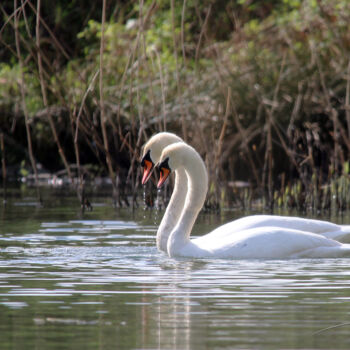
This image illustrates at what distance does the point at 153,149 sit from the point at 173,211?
0.73 m

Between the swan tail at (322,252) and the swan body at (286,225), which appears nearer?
the swan tail at (322,252)

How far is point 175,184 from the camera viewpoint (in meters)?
10.6

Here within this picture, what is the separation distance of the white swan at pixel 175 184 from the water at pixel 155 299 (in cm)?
23

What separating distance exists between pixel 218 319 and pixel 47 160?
17241mm

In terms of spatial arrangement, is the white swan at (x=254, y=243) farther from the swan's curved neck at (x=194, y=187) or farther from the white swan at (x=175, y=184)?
the white swan at (x=175, y=184)

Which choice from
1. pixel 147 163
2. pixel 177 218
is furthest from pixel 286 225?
pixel 147 163

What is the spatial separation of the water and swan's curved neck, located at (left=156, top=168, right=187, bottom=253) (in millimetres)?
198

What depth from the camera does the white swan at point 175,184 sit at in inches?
398

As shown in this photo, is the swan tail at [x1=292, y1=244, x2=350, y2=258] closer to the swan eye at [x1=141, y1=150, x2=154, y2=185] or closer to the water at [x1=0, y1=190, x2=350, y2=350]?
the water at [x1=0, y1=190, x2=350, y2=350]

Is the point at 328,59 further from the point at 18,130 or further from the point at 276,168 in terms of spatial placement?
the point at 18,130

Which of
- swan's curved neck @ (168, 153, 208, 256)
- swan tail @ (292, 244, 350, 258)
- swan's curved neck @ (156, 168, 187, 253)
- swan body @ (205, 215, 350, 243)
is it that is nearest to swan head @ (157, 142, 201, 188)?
swan's curved neck @ (168, 153, 208, 256)

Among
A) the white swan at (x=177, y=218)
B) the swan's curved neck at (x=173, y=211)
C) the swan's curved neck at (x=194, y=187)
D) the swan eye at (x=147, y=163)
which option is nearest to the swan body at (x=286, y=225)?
the white swan at (x=177, y=218)

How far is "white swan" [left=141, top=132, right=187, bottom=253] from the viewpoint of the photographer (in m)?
10.1

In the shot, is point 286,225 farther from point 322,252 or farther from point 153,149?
point 153,149
